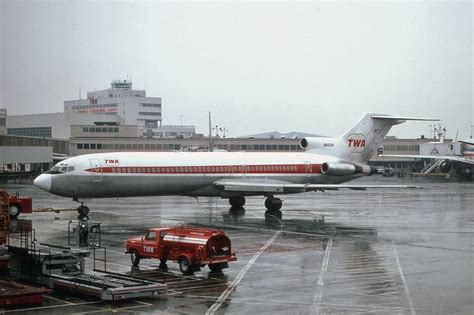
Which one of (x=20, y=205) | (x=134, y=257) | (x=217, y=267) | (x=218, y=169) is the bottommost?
(x=217, y=267)

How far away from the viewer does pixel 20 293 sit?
2059 cm

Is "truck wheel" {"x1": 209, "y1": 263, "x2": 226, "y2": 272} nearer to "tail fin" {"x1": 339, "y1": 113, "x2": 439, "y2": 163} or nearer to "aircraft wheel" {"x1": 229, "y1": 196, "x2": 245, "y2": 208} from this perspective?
"aircraft wheel" {"x1": 229, "y1": 196, "x2": 245, "y2": 208}

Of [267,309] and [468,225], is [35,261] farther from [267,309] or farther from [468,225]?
[468,225]

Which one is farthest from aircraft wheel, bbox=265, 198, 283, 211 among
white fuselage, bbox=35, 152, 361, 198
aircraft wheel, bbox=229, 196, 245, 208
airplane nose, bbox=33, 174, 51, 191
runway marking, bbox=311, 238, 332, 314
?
runway marking, bbox=311, 238, 332, 314

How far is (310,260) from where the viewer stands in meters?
29.5

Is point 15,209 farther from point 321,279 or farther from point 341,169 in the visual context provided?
point 321,279

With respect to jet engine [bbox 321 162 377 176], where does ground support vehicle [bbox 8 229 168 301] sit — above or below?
below

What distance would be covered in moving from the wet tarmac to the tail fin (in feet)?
13.8

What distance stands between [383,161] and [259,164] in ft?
310

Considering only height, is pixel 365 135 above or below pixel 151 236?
above

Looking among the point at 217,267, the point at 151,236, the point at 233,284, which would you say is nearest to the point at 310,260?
the point at 217,267

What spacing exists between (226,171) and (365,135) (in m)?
12.5

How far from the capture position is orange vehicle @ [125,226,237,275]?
26016mm

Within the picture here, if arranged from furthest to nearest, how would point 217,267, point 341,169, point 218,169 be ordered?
point 341,169
point 218,169
point 217,267
